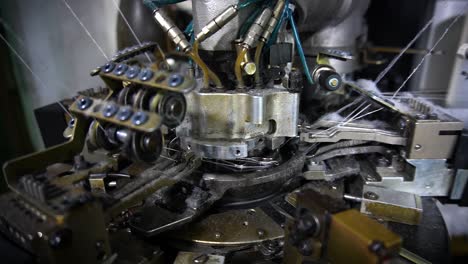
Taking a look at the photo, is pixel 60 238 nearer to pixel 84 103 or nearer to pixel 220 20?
pixel 84 103

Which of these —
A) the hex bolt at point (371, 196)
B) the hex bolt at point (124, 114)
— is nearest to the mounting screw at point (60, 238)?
the hex bolt at point (124, 114)

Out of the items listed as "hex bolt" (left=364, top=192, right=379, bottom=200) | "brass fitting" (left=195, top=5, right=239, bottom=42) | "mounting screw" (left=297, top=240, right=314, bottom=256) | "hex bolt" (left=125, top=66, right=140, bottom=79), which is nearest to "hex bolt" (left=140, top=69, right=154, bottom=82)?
"hex bolt" (left=125, top=66, right=140, bottom=79)

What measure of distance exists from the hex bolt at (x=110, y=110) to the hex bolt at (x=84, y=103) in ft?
0.17

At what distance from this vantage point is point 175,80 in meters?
0.53

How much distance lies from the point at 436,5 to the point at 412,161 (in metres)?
0.76

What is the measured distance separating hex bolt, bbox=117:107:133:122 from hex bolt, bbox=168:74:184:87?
8 cm

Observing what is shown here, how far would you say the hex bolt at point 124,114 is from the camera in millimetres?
526

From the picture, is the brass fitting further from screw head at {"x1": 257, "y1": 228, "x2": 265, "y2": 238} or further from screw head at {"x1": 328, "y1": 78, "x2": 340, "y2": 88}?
screw head at {"x1": 257, "y1": 228, "x2": 265, "y2": 238}

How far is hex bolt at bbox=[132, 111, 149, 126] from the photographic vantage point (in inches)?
20.1

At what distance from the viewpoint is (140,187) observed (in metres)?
0.65

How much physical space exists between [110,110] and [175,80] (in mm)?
115

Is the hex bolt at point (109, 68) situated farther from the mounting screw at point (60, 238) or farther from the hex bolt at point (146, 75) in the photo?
the mounting screw at point (60, 238)

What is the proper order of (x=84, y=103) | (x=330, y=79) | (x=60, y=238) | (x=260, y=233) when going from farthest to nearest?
1. (x=330, y=79)
2. (x=260, y=233)
3. (x=84, y=103)
4. (x=60, y=238)

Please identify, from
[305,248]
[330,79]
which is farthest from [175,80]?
[330,79]
